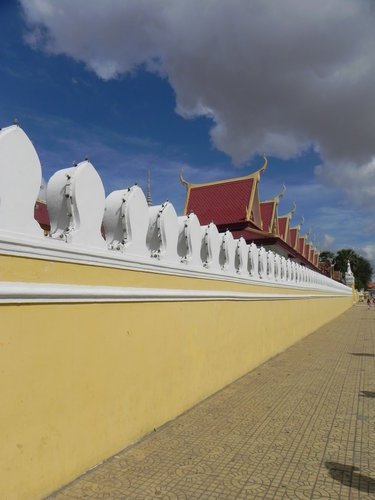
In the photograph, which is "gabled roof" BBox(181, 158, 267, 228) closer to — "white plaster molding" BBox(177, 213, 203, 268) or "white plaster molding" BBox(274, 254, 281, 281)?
"white plaster molding" BBox(274, 254, 281, 281)

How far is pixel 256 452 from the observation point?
140 inches

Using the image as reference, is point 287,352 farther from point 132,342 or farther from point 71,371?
point 71,371

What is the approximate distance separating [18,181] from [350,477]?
115 inches

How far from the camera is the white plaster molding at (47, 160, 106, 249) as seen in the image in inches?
121

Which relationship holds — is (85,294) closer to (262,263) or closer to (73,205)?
(73,205)

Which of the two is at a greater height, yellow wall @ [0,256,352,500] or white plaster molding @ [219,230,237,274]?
white plaster molding @ [219,230,237,274]

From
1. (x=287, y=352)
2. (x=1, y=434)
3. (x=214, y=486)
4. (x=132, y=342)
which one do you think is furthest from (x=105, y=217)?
(x=287, y=352)

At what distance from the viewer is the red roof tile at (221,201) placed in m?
17.2

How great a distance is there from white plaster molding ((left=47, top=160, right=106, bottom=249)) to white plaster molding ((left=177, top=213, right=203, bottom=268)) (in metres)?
1.57

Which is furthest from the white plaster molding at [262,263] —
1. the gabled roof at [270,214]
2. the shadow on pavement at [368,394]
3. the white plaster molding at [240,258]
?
the gabled roof at [270,214]

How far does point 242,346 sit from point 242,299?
0.67m

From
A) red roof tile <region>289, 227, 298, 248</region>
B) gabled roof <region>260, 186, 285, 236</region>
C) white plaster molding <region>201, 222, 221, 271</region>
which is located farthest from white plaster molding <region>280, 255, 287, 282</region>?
red roof tile <region>289, 227, 298, 248</region>

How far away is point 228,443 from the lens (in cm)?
374

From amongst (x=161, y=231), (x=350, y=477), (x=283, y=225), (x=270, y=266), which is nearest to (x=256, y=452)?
(x=350, y=477)
